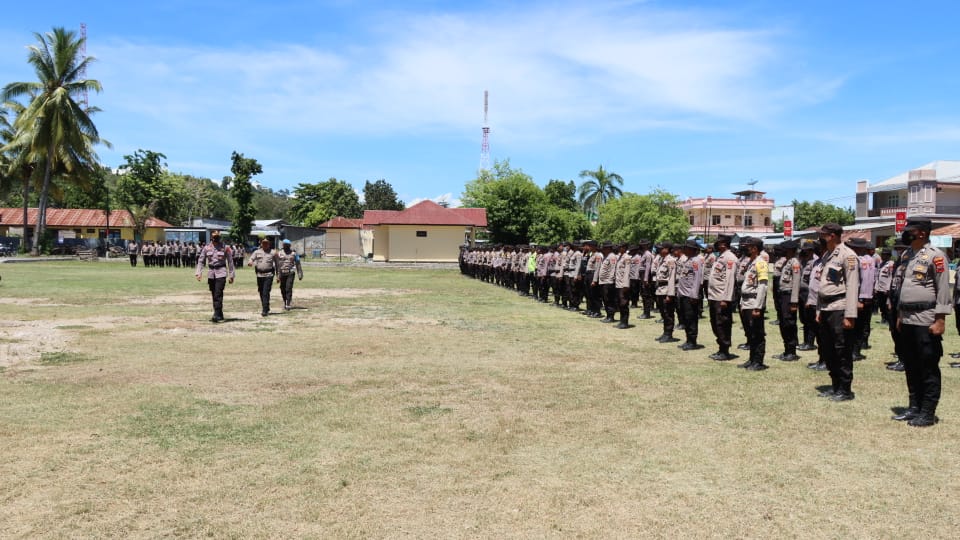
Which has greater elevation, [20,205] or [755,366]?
[20,205]

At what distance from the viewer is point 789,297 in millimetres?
11039

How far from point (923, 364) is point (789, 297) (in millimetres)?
4747

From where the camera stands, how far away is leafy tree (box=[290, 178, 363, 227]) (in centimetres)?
7969

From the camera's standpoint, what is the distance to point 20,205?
241 ft

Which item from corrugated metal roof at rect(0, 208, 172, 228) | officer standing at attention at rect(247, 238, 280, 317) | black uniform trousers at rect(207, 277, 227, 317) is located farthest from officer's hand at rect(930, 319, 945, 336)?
corrugated metal roof at rect(0, 208, 172, 228)

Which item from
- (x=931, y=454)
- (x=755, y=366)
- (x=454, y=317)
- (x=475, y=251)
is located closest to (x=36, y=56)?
(x=475, y=251)

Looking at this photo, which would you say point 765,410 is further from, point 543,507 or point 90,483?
point 90,483

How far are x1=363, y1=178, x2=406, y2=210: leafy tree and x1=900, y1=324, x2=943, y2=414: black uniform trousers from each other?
88094 mm

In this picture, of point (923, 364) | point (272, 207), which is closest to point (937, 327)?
point (923, 364)

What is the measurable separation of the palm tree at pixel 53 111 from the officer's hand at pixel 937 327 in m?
47.3

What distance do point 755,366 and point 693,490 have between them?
16.9 ft

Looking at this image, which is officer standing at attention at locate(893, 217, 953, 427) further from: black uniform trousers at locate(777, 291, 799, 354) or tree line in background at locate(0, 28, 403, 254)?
tree line in background at locate(0, 28, 403, 254)

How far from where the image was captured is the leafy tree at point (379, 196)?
9338cm

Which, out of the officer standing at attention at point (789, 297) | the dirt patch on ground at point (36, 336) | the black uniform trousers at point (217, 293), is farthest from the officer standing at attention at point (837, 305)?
the black uniform trousers at point (217, 293)
